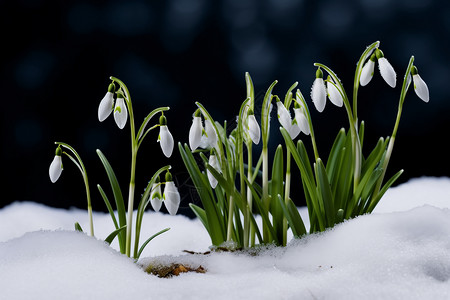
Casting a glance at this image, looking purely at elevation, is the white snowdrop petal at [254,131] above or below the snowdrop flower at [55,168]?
above

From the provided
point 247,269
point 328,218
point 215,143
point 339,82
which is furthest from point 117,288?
point 339,82

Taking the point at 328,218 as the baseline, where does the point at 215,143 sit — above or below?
above

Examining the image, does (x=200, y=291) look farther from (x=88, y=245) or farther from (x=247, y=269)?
(x=88, y=245)

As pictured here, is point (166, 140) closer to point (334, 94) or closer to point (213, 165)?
point (213, 165)

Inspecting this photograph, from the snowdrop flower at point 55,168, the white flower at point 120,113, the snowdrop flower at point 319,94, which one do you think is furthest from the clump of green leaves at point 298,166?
the snowdrop flower at point 55,168

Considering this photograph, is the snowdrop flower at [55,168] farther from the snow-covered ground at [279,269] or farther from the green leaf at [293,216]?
the green leaf at [293,216]

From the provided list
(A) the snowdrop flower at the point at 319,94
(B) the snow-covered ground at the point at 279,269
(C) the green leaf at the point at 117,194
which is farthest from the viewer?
(C) the green leaf at the point at 117,194

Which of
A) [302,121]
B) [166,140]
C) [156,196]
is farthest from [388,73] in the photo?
[156,196]
